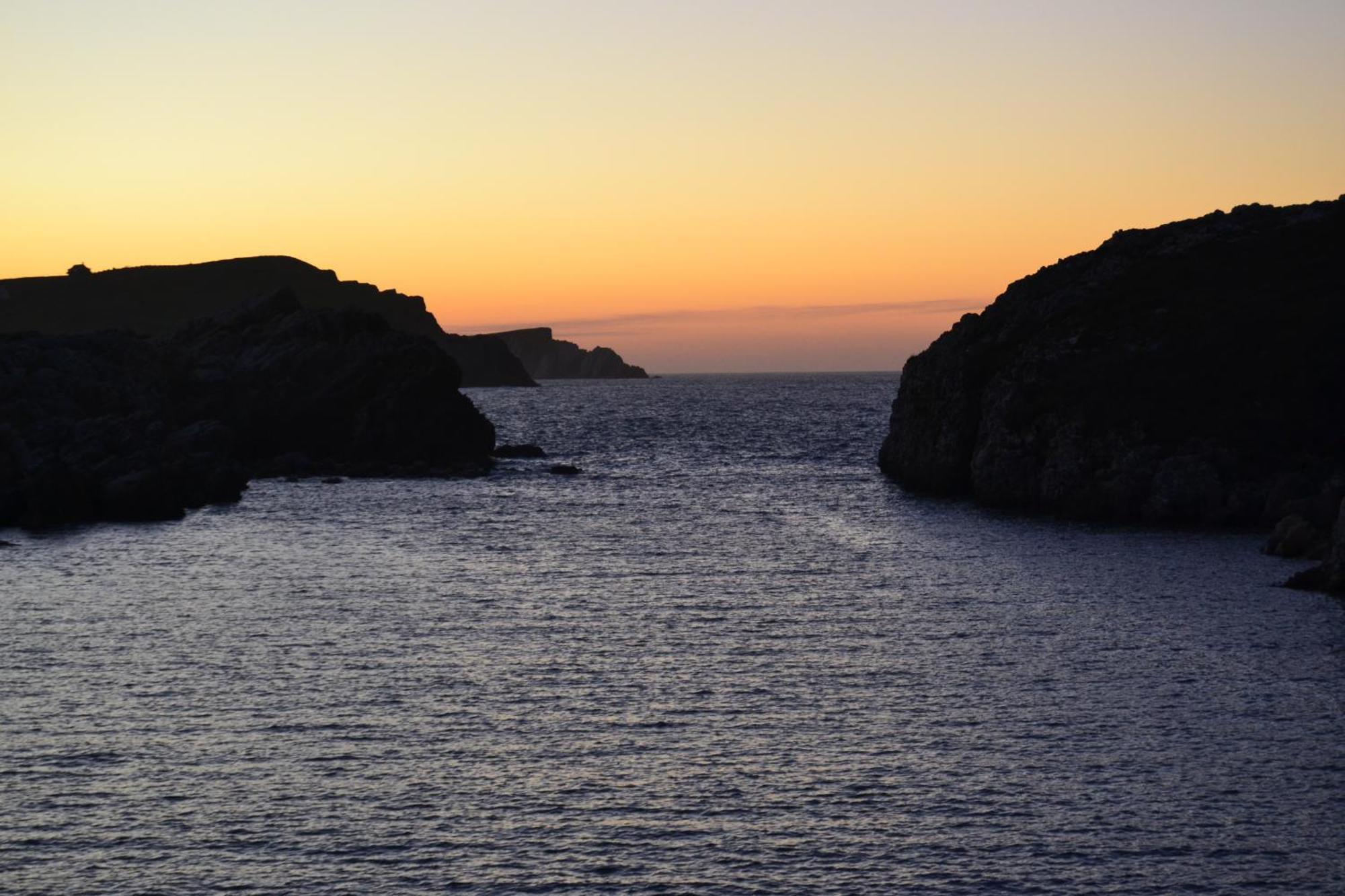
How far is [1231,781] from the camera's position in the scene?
84.1ft

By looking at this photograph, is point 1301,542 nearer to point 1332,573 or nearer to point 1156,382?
point 1332,573

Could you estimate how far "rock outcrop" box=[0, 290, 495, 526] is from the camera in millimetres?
85250

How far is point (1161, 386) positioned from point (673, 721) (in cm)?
5274

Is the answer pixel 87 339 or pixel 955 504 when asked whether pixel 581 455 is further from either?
pixel 955 504

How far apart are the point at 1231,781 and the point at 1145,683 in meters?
7.70

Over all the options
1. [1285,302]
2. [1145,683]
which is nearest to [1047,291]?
[1285,302]

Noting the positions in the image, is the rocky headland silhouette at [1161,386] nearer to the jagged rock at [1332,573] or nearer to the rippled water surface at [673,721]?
the jagged rock at [1332,573]

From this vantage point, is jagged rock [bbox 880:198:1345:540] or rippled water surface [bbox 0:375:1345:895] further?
jagged rock [bbox 880:198:1345:540]

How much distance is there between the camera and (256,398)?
4414 inches

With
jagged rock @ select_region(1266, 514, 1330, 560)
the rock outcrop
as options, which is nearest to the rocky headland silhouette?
jagged rock @ select_region(1266, 514, 1330, 560)

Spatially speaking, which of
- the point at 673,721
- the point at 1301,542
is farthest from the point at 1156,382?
the point at 673,721

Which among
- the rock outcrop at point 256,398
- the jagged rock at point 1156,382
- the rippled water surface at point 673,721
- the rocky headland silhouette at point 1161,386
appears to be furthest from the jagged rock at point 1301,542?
the rock outcrop at point 256,398

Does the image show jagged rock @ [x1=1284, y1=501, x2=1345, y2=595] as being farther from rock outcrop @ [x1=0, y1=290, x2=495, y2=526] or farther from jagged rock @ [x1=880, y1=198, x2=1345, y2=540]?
rock outcrop @ [x1=0, y1=290, x2=495, y2=526]

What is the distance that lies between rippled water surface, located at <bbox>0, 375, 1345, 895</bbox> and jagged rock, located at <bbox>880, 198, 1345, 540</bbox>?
30.1 ft
